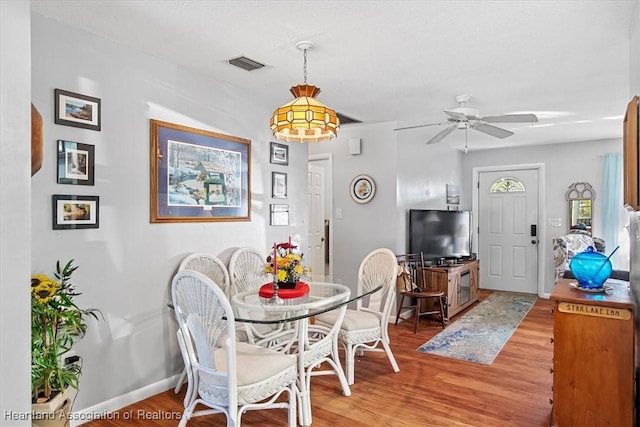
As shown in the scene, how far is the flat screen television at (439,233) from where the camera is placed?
5.04m

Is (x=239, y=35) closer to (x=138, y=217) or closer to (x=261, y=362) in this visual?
(x=138, y=217)

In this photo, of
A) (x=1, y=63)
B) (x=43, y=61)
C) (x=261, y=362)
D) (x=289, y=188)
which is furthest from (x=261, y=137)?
(x=1, y=63)

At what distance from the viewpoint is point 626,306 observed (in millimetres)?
2078

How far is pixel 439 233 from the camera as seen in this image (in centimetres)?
538

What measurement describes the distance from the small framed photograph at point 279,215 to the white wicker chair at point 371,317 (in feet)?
3.38

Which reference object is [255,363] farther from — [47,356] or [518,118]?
[518,118]

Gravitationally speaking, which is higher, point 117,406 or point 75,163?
point 75,163

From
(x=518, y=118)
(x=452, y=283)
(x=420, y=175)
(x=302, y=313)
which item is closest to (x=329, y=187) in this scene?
(x=420, y=175)

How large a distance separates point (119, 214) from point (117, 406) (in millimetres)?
1269

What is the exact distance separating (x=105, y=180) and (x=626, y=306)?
3107 millimetres

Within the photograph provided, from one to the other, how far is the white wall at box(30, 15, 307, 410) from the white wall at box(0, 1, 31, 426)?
1.22 metres

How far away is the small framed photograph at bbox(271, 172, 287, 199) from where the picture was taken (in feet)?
13.1

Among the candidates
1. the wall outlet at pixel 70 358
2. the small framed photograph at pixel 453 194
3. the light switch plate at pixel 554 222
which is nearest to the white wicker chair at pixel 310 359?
the wall outlet at pixel 70 358

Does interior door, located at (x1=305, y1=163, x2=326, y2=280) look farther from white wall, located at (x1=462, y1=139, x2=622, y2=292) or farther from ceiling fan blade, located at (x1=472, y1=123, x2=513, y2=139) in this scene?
white wall, located at (x1=462, y1=139, x2=622, y2=292)
